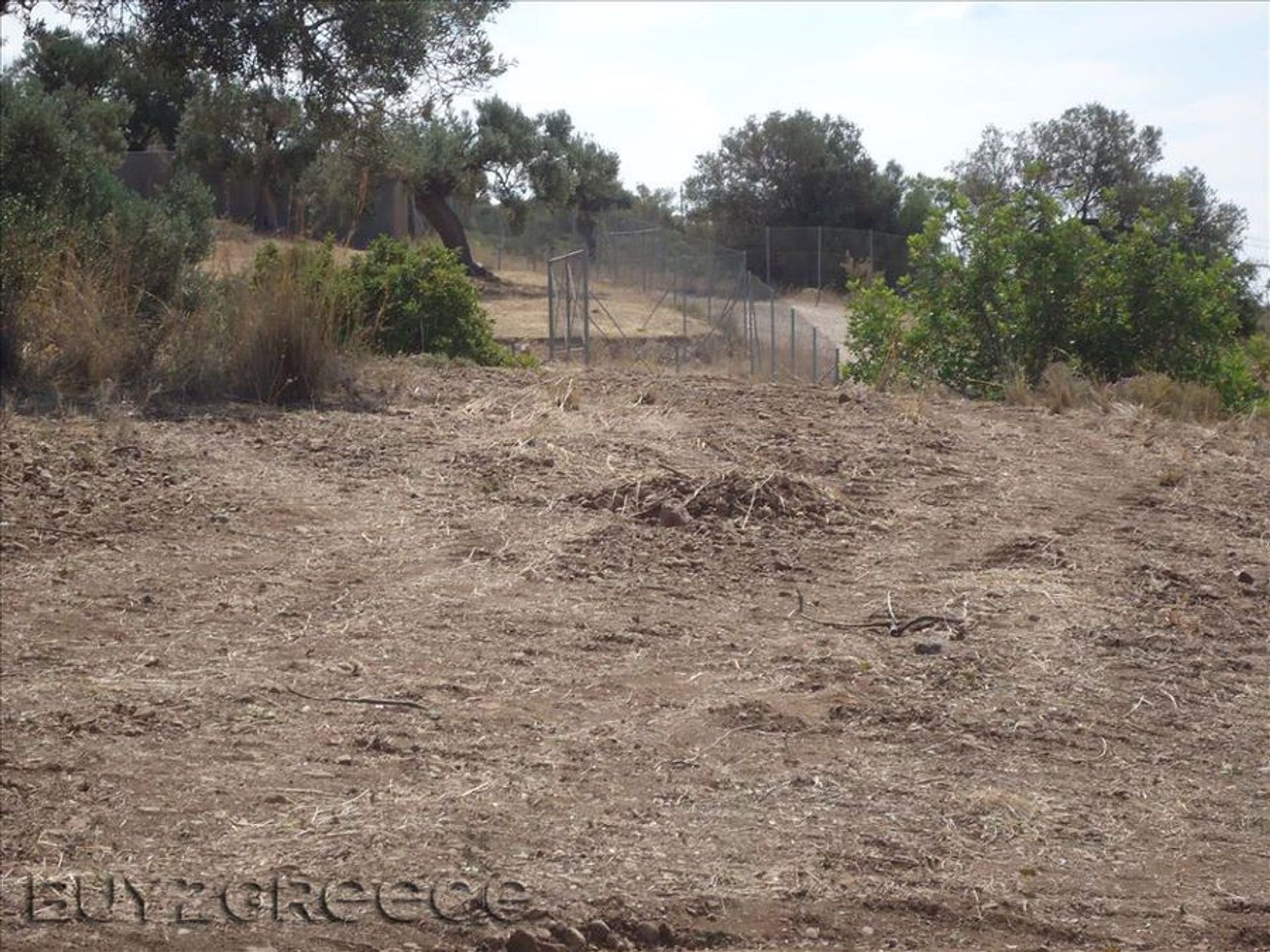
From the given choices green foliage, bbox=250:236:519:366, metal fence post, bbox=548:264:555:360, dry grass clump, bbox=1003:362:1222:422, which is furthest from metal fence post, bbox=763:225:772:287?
dry grass clump, bbox=1003:362:1222:422

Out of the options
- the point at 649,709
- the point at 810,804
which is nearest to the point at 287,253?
the point at 649,709

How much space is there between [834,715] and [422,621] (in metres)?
1.73

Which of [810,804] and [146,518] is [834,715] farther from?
[146,518]

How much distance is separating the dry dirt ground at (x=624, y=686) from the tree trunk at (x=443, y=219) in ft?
79.1

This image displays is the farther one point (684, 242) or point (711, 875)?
point (684, 242)

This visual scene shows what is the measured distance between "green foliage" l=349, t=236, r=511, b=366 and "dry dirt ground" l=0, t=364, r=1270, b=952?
4.15 metres

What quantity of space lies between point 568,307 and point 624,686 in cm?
1161

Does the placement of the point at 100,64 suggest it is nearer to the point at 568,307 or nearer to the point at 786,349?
the point at 568,307

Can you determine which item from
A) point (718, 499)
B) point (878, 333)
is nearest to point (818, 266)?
point (878, 333)

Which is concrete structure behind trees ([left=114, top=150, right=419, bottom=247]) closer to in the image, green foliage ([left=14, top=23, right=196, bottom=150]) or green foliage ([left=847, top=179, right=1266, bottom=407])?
green foliage ([left=14, top=23, right=196, bottom=150])

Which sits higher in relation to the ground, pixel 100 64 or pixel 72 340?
pixel 100 64

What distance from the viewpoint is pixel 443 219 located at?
33.6 metres

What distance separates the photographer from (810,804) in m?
4.69

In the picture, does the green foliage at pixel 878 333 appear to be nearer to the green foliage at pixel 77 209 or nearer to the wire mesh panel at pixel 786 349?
the wire mesh panel at pixel 786 349
